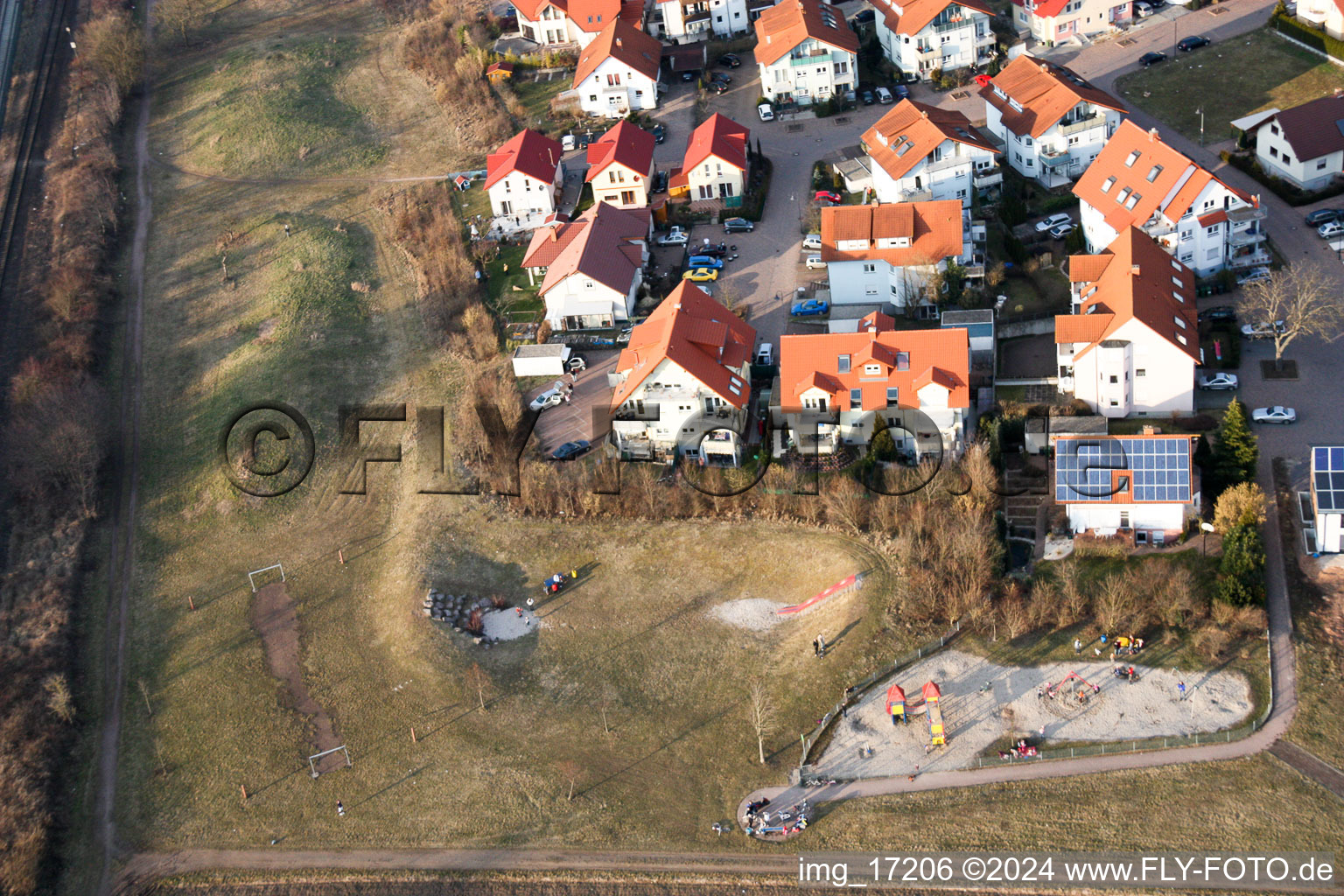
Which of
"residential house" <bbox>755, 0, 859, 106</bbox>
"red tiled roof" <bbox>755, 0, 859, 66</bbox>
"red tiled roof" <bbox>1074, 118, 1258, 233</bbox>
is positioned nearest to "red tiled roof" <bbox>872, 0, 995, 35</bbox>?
"red tiled roof" <bbox>755, 0, 859, 66</bbox>

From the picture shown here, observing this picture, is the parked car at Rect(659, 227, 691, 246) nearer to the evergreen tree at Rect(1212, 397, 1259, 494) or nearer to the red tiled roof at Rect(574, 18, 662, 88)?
the red tiled roof at Rect(574, 18, 662, 88)

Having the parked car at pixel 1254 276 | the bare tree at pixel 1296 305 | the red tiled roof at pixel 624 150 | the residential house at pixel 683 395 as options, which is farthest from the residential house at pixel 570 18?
the bare tree at pixel 1296 305

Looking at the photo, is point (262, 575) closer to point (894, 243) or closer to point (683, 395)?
point (683, 395)

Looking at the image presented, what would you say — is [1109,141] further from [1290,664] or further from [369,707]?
[369,707]

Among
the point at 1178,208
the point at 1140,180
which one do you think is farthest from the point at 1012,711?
the point at 1140,180

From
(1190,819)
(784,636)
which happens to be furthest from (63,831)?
(1190,819)
